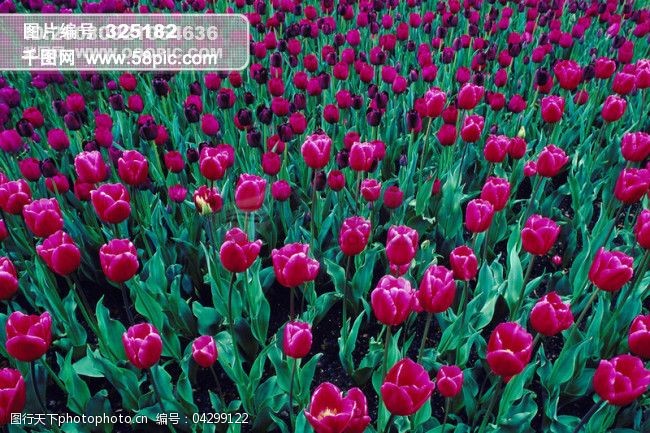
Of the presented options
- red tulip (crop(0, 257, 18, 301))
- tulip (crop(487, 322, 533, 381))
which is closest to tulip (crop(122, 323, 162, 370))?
red tulip (crop(0, 257, 18, 301))

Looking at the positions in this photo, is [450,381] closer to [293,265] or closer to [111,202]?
[293,265]

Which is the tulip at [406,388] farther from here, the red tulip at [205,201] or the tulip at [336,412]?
the red tulip at [205,201]

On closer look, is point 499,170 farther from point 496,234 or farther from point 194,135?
point 194,135

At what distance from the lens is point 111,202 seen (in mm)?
1891

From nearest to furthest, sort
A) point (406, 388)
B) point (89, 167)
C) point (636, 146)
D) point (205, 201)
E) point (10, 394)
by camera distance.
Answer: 1. point (406, 388)
2. point (10, 394)
3. point (205, 201)
4. point (89, 167)
5. point (636, 146)

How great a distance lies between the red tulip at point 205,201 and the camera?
194 cm

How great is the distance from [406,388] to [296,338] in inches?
14.6

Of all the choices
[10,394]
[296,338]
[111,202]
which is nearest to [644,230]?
[296,338]

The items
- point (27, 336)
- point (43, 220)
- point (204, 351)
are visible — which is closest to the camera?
point (27, 336)

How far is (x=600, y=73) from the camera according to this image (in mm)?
3250

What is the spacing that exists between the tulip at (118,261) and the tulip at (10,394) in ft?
1.23

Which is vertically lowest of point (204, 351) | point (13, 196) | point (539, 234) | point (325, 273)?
point (325, 273)

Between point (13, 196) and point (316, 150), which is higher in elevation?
point (316, 150)

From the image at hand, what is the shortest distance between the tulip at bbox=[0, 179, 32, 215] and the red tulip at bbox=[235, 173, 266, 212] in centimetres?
76
